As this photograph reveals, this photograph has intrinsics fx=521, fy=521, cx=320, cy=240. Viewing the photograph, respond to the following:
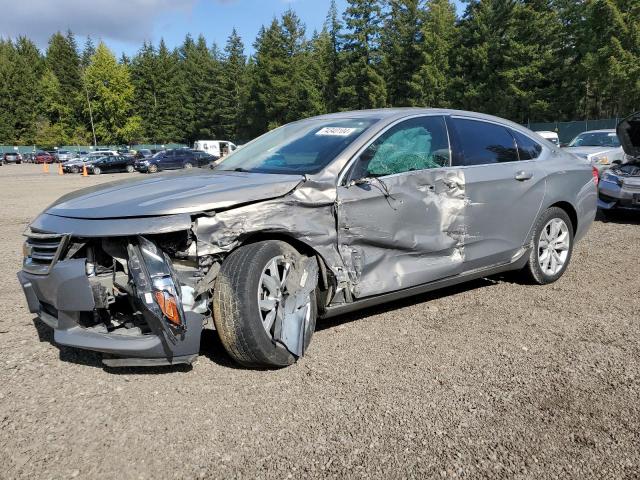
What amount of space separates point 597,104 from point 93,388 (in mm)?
54160

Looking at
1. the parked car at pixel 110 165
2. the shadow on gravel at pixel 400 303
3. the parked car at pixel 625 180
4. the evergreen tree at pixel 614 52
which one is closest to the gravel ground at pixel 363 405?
the shadow on gravel at pixel 400 303

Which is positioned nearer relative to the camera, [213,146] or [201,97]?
[213,146]

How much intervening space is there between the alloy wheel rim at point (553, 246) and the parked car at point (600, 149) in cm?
719

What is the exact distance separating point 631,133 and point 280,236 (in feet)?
23.7

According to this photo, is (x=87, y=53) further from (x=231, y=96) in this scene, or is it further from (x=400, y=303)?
(x=400, y=303)

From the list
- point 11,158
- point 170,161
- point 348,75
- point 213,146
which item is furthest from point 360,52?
point 11,158

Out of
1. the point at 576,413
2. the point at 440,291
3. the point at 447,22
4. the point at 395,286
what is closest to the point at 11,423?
the point at 395,286

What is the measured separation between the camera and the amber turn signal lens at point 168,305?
9.55 feet

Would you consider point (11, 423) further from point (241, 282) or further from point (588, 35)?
point (588, 35)

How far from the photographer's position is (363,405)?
116 inches

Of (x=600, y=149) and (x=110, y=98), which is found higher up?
(x=110, y=98)

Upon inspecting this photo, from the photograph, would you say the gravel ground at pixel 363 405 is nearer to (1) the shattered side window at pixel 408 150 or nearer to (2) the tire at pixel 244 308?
(2) the tire at pixel 244 308

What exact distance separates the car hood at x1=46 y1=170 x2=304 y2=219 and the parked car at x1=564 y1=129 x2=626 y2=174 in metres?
10.1

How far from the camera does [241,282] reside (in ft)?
10.3
